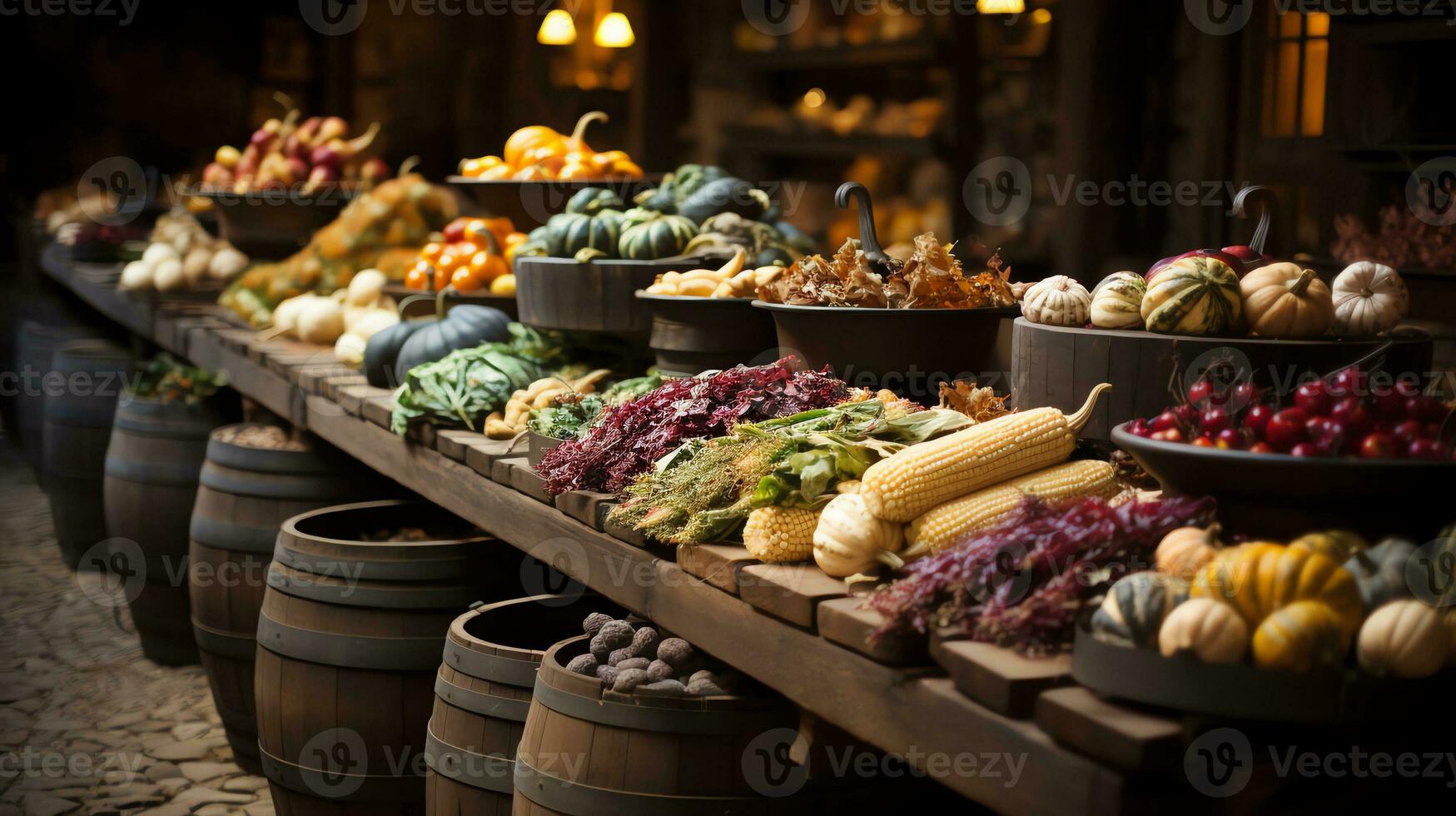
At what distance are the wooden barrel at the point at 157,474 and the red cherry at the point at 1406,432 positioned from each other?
3769 millimetres

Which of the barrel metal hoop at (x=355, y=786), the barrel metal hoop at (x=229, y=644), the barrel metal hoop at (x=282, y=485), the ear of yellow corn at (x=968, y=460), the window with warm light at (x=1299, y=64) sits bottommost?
the barrel metal hoop at (x=355, y=786)

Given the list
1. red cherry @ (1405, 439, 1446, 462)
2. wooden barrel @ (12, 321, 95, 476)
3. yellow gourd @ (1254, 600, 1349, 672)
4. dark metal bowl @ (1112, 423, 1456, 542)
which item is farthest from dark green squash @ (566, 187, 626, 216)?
wooden barrel @ (12, 321, 95, 476)

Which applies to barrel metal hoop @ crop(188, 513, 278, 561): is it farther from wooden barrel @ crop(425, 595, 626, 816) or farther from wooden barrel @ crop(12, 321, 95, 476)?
wooden barrel @ crop(12, 321, 95, 476)

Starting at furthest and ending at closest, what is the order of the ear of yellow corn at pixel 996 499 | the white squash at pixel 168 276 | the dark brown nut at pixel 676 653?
1. the white squash at pixel 168 276
2. the dark brown nut at pixel 676 653
3. the ear of yellow corn at pixel 996 499

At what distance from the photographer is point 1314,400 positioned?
Result: 1.54 m

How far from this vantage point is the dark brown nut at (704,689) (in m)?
2.07

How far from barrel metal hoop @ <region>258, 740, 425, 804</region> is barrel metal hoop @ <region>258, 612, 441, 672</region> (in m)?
0.26

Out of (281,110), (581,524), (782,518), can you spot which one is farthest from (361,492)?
(281,110)

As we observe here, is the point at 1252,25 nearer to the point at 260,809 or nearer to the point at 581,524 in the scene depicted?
the point at 581,524

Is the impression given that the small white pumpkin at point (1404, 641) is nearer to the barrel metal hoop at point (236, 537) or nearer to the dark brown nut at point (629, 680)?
the dark brown nut at point (629, 680)

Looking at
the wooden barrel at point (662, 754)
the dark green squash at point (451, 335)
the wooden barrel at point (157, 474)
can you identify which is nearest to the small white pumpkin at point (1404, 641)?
the wooden barrel at point (662, 754)

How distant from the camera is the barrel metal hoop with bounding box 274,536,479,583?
2844 millimetres

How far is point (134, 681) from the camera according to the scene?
467cm

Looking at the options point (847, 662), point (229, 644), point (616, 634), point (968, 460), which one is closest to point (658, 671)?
point (616, 634)
